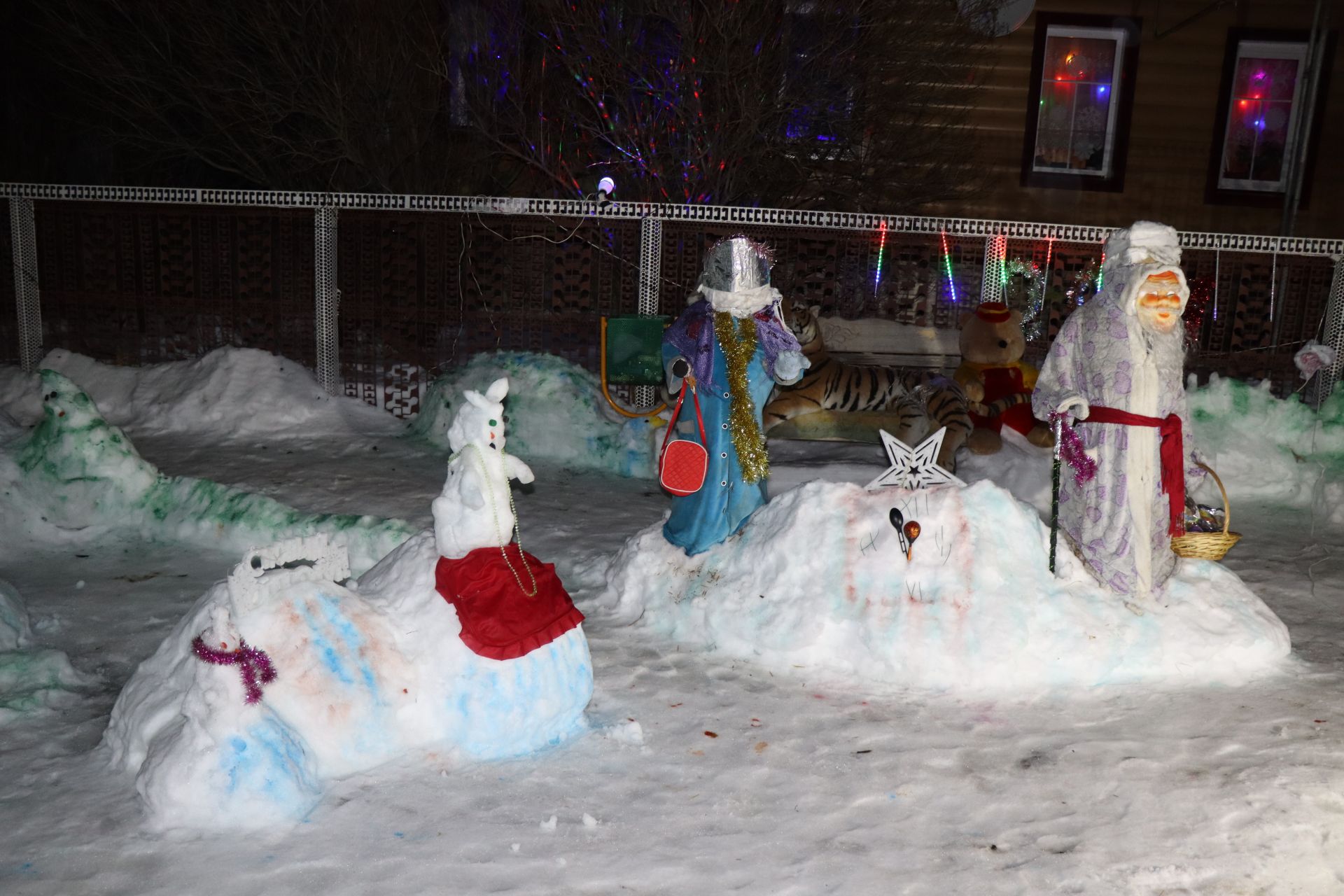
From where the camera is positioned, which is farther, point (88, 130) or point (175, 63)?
point (88, 130)

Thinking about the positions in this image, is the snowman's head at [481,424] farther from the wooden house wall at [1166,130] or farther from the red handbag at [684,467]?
the wooden house wall at [1166,130]

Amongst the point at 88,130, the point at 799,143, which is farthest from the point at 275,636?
the point at 88,130

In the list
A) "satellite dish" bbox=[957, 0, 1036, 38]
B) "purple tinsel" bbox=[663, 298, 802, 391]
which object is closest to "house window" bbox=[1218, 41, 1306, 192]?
"satellite dish" bbox=[957, 0, 1036, 38]

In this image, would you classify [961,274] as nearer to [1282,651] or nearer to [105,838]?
[1282,651]

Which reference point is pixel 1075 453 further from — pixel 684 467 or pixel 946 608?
pixel 684 467

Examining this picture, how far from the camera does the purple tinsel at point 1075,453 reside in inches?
226

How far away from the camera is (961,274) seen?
1024cm

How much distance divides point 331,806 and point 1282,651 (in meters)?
4.49

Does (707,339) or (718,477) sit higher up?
(707,339)

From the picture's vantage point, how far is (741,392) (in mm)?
6156

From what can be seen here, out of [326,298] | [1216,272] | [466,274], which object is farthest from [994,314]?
[326,298]

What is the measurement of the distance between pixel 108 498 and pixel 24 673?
7.96ft

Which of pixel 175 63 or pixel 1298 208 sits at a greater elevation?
pixel 175 63

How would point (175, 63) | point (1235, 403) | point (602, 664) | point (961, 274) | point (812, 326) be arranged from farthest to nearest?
point (175, 63)
point (961, 274)
point (1235, 403)
point (812, 326)
point (602, 664)
